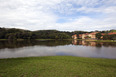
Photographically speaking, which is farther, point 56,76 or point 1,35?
point 1,35

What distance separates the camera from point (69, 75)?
6.45 metres

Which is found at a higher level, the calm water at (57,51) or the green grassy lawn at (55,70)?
the green grassy lawn at (55,70)

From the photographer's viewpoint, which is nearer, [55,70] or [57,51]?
[55,70]

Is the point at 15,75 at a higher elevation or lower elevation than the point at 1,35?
lower

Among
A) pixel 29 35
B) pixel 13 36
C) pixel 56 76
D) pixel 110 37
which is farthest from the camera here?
pixel 29 35

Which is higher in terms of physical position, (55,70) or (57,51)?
(55,70)

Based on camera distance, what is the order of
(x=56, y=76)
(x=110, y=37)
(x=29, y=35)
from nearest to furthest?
(x=56, y=76) → (x=110, y=37) → (x=29, y=35)

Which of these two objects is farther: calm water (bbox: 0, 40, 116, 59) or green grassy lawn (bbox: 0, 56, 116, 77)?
calm water (bbox: 0, 40, 116, 59)

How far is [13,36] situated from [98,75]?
113 metres

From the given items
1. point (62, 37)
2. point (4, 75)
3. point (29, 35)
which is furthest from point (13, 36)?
point (4, 75)

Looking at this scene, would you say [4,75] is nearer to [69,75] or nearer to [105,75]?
[69,75]

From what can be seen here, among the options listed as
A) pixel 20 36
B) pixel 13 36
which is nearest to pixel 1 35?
pixel 13 36

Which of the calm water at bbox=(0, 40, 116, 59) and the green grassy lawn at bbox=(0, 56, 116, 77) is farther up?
the green grassy lawn at bbox=(0, 56, 116, 77)

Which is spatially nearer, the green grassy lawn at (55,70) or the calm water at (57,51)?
the green grassy lawn at (55,70)
